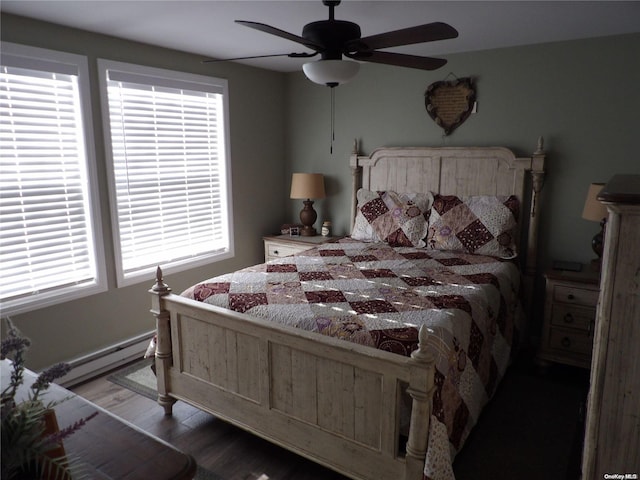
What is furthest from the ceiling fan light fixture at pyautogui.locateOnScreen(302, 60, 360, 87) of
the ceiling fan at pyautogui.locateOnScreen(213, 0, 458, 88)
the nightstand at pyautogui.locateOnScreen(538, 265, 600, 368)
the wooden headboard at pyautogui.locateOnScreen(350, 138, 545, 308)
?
the nightstand at pyautogui.locateOnScreen(538, 265, 600, 368)

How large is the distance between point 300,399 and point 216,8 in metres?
2.13

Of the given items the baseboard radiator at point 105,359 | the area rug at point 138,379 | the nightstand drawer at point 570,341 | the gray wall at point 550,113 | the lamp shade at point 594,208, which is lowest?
the area rug at point 138,379

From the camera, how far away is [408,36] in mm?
1867

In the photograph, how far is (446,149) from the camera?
3.67m

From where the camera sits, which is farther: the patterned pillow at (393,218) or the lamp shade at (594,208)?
the patterned pillow at (393,218)

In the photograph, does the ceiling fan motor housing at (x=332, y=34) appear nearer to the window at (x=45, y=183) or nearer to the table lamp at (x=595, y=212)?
the window at (x=45, y=183)

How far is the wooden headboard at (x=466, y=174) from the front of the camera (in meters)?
3.39

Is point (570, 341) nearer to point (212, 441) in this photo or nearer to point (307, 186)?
point (212, 441)

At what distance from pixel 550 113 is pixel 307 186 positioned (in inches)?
82.1

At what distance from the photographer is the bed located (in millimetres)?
1851

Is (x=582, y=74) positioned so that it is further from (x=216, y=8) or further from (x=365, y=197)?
(x=216, y=8)

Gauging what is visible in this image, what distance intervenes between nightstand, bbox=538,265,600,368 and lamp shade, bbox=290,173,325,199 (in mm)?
2108

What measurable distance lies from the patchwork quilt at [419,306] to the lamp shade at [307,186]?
1.06m

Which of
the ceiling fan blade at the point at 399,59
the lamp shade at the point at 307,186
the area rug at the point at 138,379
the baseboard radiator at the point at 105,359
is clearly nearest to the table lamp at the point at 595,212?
the ceiling fan blade at the point at 399,59
